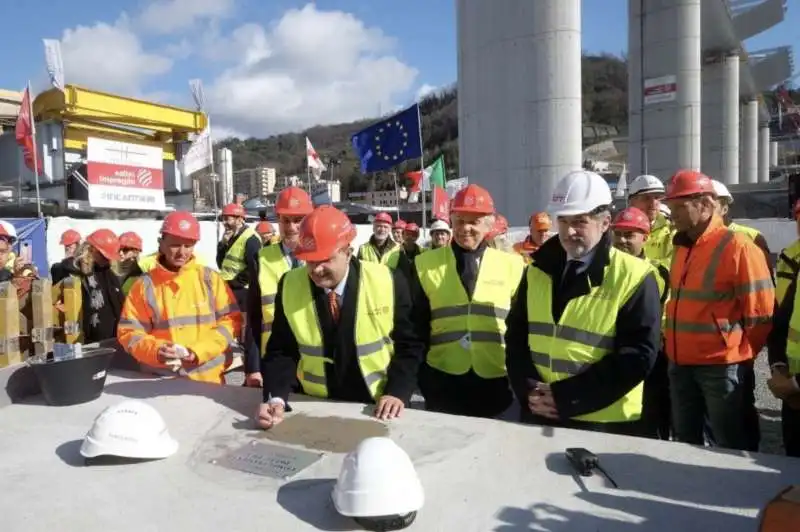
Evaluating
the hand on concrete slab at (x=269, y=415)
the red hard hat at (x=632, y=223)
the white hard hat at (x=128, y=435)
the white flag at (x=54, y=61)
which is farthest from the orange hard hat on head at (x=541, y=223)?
the white flag at (x=54, y=61)

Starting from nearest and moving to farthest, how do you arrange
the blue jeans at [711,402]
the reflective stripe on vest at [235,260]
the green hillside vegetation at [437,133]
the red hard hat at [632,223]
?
the blue jeans at [711,402]
the red hard hat at [632,223]
the reflective stripe on vest at [235,260]
the green hillside vegetation at [437,133]

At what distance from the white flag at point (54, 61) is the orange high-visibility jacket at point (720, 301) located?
1187 centimetres

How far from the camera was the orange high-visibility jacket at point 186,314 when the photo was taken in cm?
310

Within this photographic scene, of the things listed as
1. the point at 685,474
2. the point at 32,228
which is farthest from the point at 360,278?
the point at 32,228

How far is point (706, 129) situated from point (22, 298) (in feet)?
95.5

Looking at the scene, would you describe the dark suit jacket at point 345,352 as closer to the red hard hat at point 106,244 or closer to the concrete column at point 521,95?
the red hard hat at point 106,244

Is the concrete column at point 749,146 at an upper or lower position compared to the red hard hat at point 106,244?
upper

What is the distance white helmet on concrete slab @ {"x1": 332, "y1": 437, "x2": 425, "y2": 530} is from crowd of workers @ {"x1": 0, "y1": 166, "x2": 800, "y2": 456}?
776 mm

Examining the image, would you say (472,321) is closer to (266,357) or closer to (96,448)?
(266,357)

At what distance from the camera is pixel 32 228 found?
30.0ft

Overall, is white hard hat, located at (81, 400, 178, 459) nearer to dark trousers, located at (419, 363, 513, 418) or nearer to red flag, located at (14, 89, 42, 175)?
dark trousers, located at (419, 363, 513, 418)

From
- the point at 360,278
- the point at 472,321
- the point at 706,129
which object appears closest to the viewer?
the point at 360,278

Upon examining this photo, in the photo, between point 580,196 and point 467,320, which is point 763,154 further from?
point 580,196

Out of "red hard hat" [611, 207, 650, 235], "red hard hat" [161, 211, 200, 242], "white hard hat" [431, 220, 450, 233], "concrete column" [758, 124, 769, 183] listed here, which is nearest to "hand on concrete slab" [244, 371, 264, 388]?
"red hard hat" [161, 211, 200, 242]
